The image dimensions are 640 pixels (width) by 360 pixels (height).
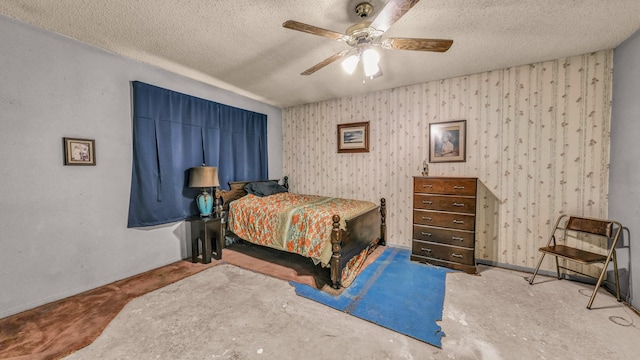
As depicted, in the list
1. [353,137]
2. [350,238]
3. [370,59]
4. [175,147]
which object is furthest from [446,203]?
[175,147]

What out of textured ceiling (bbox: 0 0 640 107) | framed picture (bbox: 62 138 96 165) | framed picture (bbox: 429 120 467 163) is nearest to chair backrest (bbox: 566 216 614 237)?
framed picture (bbox: 429 120 467 163)

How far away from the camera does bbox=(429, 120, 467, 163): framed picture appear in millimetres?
3496

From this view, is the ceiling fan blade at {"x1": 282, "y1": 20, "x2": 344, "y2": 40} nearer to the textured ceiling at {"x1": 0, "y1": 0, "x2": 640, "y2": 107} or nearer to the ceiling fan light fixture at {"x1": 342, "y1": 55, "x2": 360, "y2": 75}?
the ceiling fan light fixture at {"x1": 342, "y1": 55, "x2": 360, "y2": 75}

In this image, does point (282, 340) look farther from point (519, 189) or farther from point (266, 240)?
point (519, 189)

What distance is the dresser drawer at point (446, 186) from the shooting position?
3.06 meters

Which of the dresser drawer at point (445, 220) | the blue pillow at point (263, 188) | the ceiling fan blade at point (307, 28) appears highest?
the ceiling fan blade at point (307, 28)

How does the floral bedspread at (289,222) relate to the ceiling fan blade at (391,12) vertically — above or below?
below

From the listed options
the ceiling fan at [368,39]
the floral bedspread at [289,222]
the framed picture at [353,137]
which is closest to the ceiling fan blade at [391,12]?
the ceiling fan at [368,39]

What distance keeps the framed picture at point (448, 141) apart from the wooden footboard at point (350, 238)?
4.25 feet

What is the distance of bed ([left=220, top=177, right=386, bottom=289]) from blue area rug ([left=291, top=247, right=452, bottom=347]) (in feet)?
0.73

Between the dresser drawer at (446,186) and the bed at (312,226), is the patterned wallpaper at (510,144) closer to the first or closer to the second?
the dresser drawer at (446,186)

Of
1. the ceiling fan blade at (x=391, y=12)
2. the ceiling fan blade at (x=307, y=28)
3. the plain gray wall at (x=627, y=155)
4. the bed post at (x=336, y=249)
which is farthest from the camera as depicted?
the bed post at (x=336, y=249)

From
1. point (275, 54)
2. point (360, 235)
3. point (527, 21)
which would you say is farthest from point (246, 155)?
point (527, 21)

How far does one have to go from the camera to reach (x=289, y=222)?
3.15 metres
